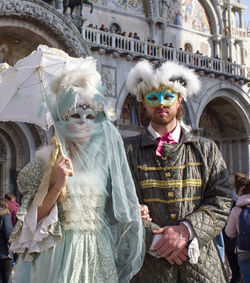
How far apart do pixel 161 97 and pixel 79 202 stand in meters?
0.85

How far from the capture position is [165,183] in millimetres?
3053

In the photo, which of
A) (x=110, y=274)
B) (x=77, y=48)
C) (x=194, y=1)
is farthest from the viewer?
(x=194, y=1)

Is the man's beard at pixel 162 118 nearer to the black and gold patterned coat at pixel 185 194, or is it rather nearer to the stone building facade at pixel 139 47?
the black and gold patterned coat at pixel 185 194

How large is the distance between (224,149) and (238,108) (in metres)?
2.50

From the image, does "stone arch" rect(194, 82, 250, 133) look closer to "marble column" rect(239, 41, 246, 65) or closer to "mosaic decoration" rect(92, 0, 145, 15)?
"marble column" rect(239, 41, 246, 65)

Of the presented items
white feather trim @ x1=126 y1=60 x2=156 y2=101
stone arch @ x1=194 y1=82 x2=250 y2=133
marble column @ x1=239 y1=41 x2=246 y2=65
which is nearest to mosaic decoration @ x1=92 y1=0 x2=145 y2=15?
stone arch @ x1=194 y1=82 x2=250 y2=133

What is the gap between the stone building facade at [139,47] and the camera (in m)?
13.4

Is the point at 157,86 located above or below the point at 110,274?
above

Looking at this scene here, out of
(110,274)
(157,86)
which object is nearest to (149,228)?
(110,274)

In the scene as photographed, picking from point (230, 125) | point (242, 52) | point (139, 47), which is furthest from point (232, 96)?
point (139, 47)

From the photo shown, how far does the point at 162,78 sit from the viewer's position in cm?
314

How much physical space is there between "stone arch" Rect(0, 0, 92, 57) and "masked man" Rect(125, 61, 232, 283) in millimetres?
9685

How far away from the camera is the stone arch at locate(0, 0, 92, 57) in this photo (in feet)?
40.1

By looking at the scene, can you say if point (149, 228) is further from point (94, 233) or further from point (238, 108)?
point (238, 108)
